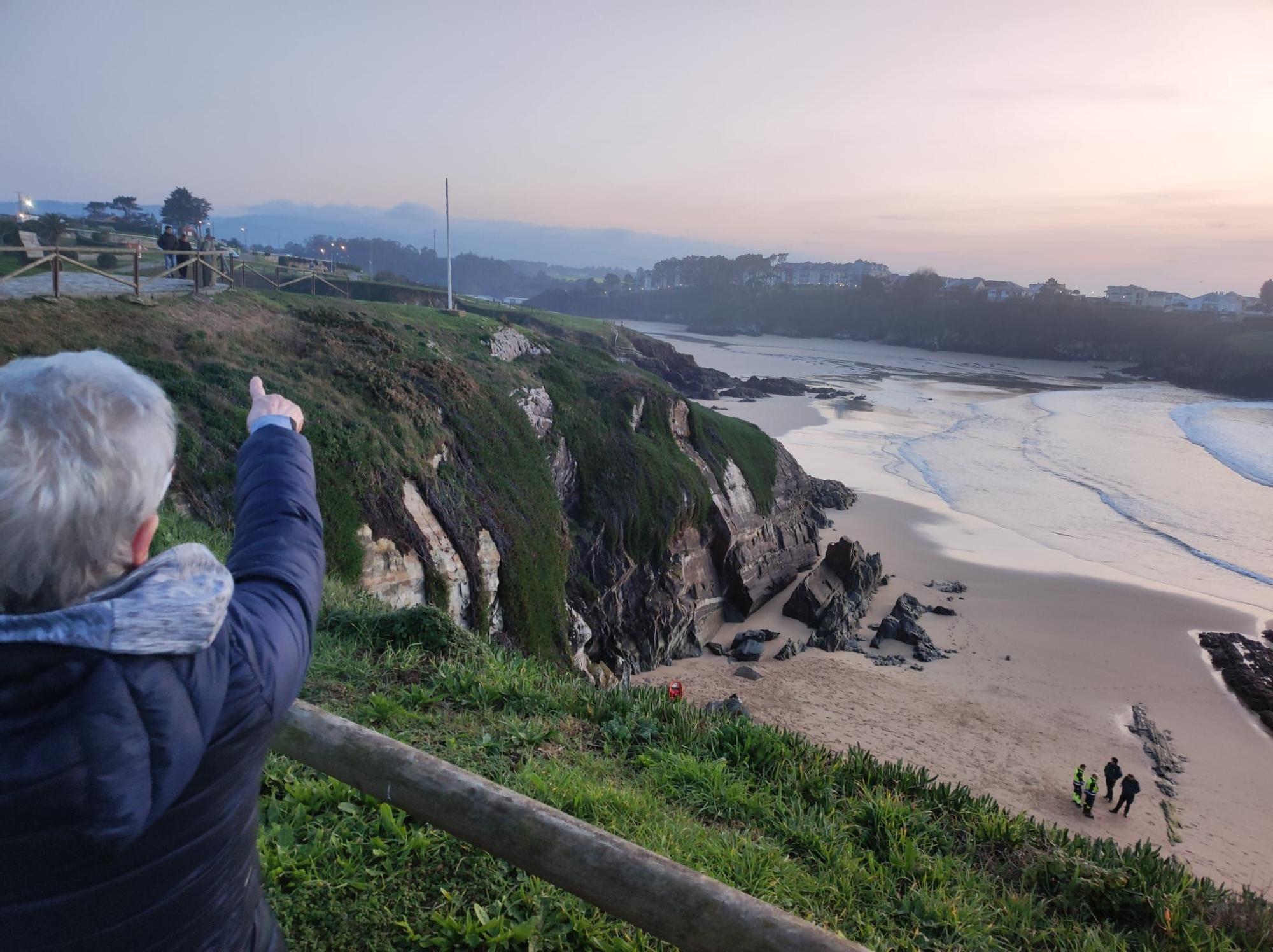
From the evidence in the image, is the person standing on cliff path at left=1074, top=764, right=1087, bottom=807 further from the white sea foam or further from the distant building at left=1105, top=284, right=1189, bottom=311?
the distant building at left=1105, top=284, right=1189, bottom=311

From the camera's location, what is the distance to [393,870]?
3916 millimetres

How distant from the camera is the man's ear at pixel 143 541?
151 cm

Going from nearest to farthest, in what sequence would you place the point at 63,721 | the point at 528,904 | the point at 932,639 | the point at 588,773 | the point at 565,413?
the point at 63,721, the point at 528,904, the point at 588,773, the point at 932,639, the point at 565,413

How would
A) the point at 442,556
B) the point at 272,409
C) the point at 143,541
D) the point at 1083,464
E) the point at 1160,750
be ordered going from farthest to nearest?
the point at 1083,464 → the point at 1160,750 → the point at 442,556 → the point at 272,409 → the point at 143,541

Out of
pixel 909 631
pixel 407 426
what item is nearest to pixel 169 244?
pixel 407 426

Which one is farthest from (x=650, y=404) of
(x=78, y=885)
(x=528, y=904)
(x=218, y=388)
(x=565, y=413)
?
(x=78, y=885)

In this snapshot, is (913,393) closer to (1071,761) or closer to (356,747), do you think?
(1071,761)

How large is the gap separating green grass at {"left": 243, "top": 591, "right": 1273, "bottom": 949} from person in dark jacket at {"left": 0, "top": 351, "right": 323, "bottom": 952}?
220 cm

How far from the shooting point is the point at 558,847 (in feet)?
10.7

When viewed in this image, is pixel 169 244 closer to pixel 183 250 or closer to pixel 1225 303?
pixel 183 250

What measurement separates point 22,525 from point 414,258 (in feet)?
609

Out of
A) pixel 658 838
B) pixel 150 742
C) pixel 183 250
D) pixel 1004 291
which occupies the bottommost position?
pixel 658 838

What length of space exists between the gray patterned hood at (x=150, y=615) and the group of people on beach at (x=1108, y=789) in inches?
583

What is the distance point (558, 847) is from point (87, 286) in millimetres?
20761
